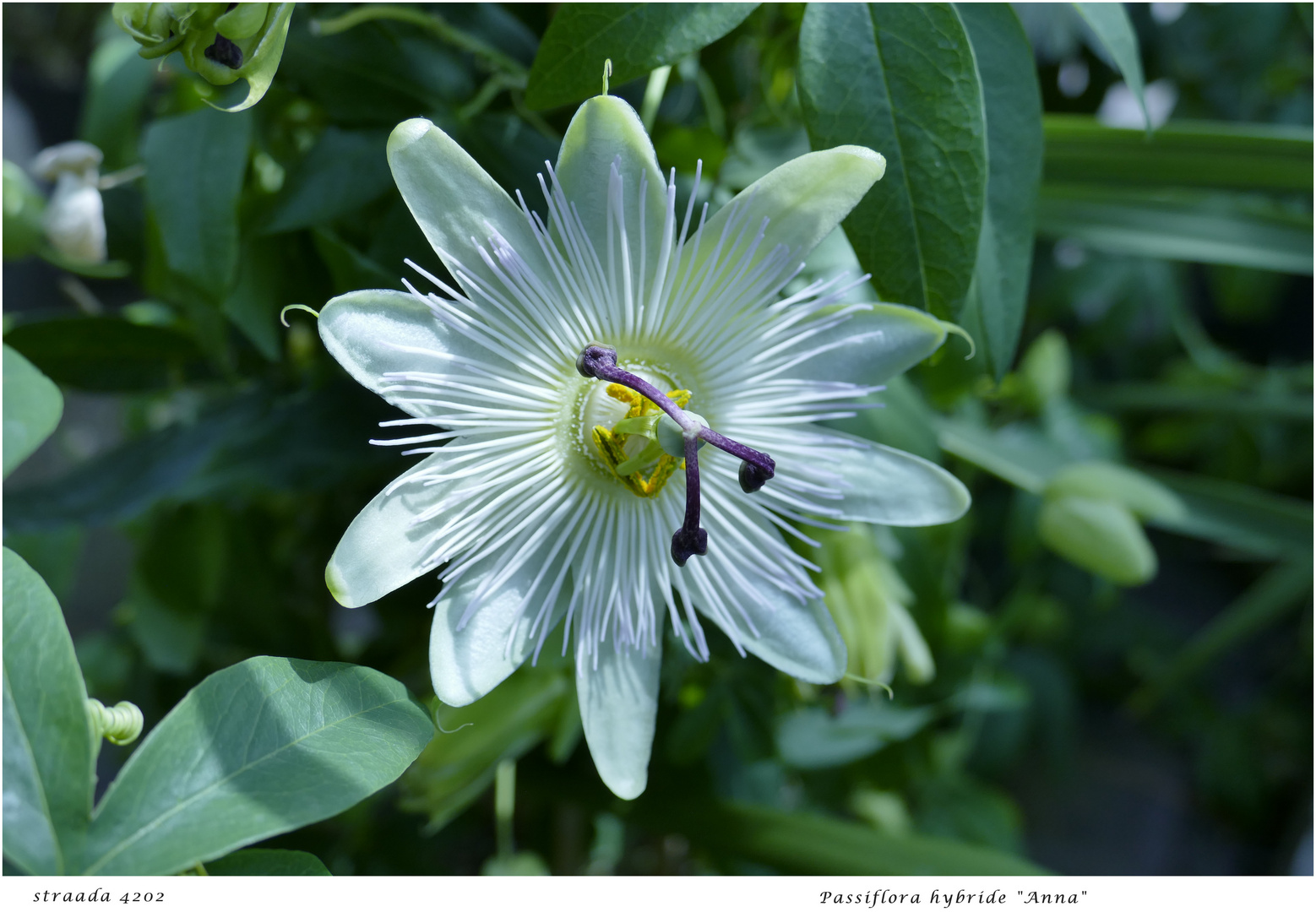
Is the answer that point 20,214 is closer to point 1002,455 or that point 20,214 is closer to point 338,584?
point 338,584

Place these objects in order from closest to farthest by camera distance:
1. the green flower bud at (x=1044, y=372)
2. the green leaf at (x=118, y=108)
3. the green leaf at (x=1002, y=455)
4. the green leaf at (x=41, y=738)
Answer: the green leaf at (x=41, y=738) → the green leaf at (x=118, y=108) → the green leaf at (x=1002, y=455) → the green flower bud at (x=1044, y=372)

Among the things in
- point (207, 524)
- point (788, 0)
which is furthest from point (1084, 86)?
point (207, 524)

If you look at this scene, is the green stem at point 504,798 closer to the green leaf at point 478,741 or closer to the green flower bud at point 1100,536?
the green leaf at point 478,741

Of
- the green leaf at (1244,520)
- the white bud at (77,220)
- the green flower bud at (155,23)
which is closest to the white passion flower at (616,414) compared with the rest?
the green flower bud at (155,23)

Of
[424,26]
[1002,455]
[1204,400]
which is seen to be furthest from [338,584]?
[1204,400]

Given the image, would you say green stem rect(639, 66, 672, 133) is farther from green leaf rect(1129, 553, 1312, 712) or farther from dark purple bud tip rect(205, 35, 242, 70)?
green leaf rect(1129, 553, 1312, 712)

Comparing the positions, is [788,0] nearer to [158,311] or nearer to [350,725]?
[350,725]

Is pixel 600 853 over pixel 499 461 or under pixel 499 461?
under

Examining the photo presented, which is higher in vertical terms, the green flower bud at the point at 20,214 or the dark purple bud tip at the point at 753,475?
the green flower bud at the point at 20,214
